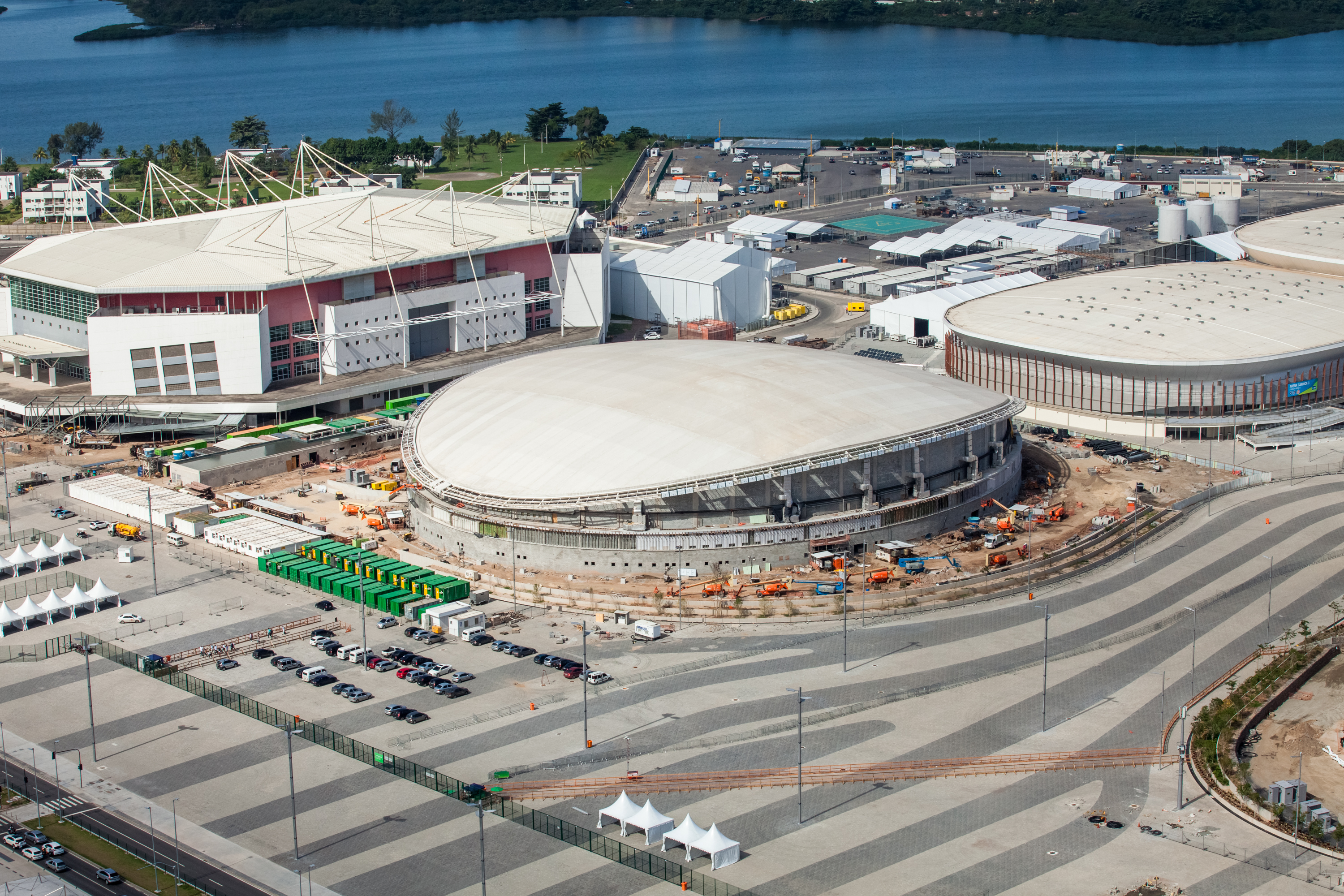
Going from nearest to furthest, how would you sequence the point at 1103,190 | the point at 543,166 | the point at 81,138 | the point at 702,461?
the point at 702,461, the point at 1103,190, the point at 543,166, the point at 81,138

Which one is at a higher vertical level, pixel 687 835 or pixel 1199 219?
pixel 1199 219

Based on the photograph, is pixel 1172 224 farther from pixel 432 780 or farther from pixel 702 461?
pixel 432 780

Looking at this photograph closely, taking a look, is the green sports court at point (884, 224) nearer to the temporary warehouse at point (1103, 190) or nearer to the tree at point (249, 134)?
the temporary warehouse at point (1103, 190)

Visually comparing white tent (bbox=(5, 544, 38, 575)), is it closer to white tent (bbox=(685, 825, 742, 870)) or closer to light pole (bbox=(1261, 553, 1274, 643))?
white tent (bbox=(685, 825, 742, 870))

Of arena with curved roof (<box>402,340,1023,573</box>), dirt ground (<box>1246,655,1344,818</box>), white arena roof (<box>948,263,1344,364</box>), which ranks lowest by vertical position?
dirt ground (<box>1246,655,1344,818</box>)

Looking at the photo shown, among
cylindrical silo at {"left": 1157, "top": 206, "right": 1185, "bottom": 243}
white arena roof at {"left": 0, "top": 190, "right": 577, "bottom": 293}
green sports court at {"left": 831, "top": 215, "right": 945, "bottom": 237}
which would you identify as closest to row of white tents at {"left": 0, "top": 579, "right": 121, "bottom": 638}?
white arena roof at {"left": 0, "top": 190, "right": 577, "bottom": 293}

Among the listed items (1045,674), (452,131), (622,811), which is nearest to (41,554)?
(622,811)

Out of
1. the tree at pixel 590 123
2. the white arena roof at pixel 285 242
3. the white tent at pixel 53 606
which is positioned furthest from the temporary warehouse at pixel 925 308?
the tree at pixel 590 123
